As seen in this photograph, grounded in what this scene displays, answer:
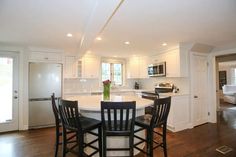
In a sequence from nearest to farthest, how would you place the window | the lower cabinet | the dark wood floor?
1. the dark wood floor
2. the lower cabinet
3. the window

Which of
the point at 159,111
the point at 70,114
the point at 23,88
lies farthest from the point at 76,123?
the point at 23,88

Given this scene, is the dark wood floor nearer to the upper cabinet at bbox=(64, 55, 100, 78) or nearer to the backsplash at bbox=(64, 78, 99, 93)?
the backsplash at bbox=(64, 78, 99, 93)

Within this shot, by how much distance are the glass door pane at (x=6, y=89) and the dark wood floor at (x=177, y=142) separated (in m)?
0.53

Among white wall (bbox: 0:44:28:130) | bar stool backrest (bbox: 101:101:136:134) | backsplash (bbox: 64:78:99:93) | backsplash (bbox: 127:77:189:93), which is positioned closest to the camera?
bar stool backrest (bbox: 101:101:136:134)

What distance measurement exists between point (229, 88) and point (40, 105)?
10160 millimetres

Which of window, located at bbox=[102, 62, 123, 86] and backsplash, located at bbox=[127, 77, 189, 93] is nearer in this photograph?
backsplash, located at bbox=[127, 77, 189, 93]

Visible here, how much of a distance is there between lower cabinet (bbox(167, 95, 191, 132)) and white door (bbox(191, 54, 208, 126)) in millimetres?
243

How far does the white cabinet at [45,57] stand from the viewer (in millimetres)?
3980

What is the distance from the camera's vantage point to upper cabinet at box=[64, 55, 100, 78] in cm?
466

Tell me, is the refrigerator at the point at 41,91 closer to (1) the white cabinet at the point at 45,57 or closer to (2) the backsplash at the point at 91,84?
(1) the white cabinet at the point at 45,57

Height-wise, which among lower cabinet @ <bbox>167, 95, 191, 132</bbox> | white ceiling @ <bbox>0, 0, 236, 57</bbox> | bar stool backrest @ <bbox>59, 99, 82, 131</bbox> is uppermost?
white ceiling @ <bbox>0, 0, 236, 57</bbox>

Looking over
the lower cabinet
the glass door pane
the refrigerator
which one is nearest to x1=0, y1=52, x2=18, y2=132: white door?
the glass door pane

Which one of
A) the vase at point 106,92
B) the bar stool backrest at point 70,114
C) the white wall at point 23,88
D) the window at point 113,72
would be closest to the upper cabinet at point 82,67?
the window at point 113,72

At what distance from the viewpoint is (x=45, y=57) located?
13.6 ft
